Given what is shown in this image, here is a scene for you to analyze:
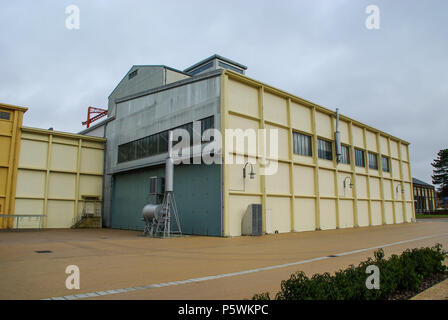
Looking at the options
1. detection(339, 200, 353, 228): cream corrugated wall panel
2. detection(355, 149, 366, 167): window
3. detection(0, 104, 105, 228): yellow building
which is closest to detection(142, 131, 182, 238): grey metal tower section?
detection(0, 104, 105, 228): yellow building

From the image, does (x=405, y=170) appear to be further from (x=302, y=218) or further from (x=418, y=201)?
(x=418, y=201)

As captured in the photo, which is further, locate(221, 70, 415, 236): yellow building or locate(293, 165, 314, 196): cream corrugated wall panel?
locate(293, 165, 314, 196): cream corrugated wall panel

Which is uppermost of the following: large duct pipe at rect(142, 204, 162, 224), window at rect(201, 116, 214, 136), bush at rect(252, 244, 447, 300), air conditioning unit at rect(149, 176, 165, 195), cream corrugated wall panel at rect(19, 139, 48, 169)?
window at rect(201, 116, 214, 136)

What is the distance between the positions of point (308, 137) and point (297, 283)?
19.9 m

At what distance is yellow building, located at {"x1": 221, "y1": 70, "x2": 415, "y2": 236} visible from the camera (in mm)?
17697

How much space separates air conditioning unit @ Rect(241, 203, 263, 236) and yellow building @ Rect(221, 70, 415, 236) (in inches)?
13.6

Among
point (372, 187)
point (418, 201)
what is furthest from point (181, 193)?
point (418, 201)

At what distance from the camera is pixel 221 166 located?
1672cm

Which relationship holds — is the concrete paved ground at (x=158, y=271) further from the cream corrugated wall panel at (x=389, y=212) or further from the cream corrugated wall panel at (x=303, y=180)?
the cream corrugated wall panel at (x=389, y=212)

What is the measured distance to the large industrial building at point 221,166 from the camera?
57.9 feet

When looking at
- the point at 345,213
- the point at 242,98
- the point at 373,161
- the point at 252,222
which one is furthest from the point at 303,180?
the point at 373,161

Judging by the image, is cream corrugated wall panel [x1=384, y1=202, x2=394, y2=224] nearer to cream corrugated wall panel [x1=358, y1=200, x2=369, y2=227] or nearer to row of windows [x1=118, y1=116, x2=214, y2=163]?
cream corrugated wall panel [x1=358, y1=200, x2=369, y2=227]

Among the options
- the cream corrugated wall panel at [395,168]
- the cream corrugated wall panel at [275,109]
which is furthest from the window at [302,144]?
the cream corrugated wall panel at [395,168]

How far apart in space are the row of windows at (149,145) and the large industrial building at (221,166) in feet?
0.25
